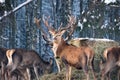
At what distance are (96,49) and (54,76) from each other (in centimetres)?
187

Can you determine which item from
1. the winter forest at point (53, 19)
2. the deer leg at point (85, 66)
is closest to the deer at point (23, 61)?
the deer leg at point (85, 66)

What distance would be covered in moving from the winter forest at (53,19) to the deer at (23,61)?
205 inches

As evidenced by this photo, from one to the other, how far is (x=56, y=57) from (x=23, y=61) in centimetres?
173

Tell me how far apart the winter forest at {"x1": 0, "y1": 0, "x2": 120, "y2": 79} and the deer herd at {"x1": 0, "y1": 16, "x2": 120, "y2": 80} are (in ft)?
17.2

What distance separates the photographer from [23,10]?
2108 centimetres

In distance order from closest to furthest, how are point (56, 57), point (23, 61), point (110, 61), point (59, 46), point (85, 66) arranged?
point (85, 66) → point (110, 61) → point (59, 46) → point (56, 57) → point (23, 61)

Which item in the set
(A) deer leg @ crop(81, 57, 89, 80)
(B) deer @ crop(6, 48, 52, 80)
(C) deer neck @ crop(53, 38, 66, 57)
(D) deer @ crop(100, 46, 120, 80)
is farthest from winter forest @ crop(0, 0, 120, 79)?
(A) deer leg @ crop(81, 57, 89, 80)

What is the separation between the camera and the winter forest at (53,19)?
789 inches

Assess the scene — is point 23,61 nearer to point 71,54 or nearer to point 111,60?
point 71,54

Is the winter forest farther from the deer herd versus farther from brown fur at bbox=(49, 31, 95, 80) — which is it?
brown fur at bbox=(49, 31, 95, 80)

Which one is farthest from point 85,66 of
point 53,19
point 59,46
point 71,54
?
point 53,19

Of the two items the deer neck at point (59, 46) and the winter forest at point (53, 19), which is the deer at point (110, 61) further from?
the winter forest at point (53, 19)

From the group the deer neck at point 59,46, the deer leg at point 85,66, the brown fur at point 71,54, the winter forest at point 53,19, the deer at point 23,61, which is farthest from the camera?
the winter forest at point 53,19

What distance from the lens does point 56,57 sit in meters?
12.6
